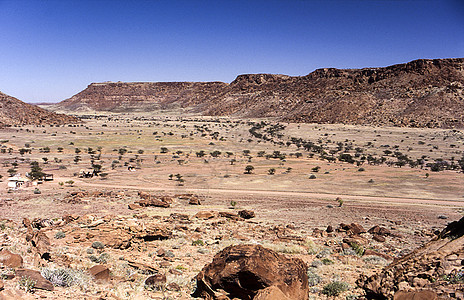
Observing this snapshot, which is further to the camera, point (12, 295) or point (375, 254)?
point (375, 254)

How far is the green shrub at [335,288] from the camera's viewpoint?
7.63m

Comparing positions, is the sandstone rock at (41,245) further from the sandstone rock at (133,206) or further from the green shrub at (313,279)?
the sandstone rock at (133,206)

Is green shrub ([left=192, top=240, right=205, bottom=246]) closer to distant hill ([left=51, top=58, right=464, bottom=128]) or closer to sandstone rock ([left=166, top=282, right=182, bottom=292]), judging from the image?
sandstone rock ([left=166, top=282, right=182, bottom=292])

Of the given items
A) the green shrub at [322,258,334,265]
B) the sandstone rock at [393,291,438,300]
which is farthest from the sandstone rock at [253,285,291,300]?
the green shrub at [322,258,334,265]

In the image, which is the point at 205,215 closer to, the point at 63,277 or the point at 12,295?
the point at 63,277

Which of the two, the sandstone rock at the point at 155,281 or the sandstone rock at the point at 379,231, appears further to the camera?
the sandstone rock at the point at 379,231

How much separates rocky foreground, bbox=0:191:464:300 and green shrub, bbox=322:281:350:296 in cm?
3

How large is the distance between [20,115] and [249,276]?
98.7 metres

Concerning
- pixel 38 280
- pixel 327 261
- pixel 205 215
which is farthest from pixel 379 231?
pixel 38 280

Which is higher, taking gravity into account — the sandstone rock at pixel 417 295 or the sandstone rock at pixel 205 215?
the sandstone rock at pixel 417 295

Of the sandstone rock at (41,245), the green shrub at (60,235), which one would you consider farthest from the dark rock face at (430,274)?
the green shrub at (60,235)

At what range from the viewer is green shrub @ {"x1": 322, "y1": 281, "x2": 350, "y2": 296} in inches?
300

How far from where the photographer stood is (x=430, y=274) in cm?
601

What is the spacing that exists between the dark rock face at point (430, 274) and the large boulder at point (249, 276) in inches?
70.6
